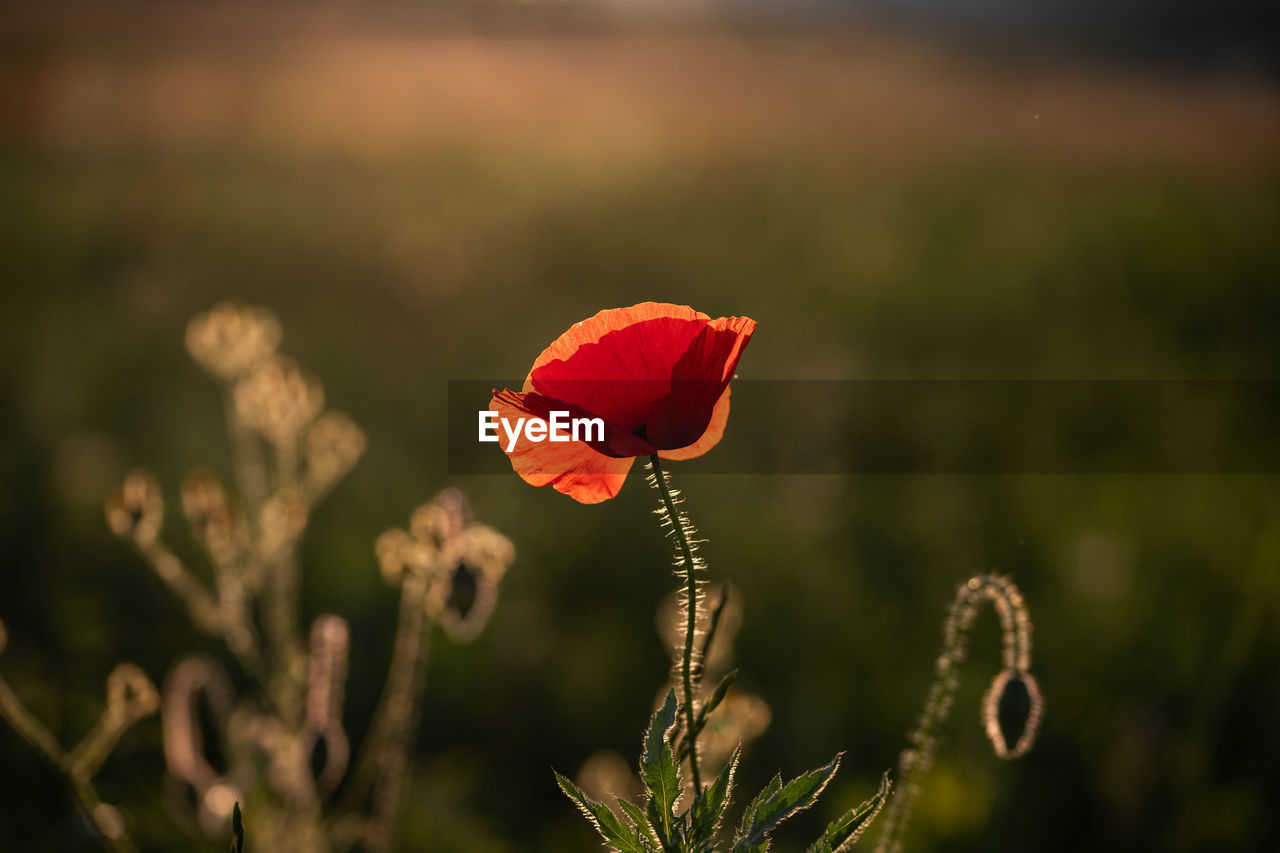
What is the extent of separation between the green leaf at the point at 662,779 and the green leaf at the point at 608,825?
0.03m

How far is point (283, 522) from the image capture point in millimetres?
1226

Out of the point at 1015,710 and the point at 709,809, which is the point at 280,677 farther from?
the point at 1015,710

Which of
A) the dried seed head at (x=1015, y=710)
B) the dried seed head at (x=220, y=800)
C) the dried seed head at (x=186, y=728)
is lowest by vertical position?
the dried seed head at (x=220, y=800)

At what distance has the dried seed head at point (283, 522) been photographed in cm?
118

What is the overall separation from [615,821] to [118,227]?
12.1 feet

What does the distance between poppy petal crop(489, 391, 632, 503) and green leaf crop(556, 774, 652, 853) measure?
0.20 meters

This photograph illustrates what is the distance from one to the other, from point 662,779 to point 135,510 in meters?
0.68

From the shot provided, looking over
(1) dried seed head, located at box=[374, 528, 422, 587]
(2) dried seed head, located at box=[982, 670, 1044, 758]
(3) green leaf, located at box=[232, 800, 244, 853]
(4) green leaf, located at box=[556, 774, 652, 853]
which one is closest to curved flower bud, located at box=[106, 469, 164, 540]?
(1) dried seed head, located at box=[374, 528, 422, 587]

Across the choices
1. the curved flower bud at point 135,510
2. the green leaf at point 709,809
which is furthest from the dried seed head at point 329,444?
the green leaf at point 709,809

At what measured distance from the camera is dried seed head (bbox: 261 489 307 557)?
1.18 meters

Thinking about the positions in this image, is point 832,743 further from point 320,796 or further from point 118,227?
point 118,227

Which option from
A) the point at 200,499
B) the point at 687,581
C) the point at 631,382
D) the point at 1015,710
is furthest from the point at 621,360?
the point at 200,499

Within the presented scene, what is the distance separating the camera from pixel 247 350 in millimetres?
1341

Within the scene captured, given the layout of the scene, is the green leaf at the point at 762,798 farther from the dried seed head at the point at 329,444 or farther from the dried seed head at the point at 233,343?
the dried seed head at the point at 233,343
